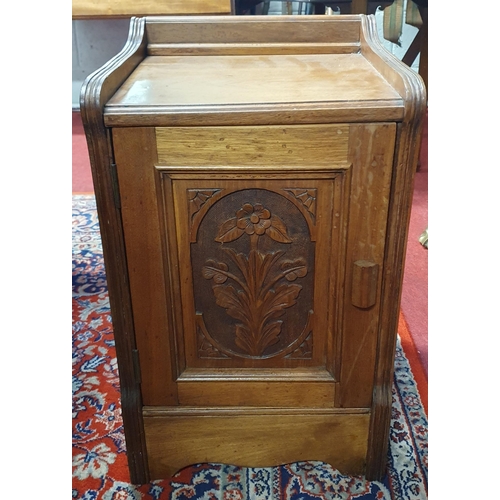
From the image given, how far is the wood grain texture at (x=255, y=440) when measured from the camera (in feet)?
3.72

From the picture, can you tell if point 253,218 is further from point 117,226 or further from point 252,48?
point 252,48

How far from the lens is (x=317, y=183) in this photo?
93 centimetres

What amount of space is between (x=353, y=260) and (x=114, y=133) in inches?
18.6

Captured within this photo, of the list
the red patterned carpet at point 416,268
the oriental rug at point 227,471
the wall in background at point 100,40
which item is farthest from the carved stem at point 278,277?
the wall in background at point 100,40

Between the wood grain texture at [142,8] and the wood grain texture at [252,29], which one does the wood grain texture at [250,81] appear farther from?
the wood grain texture at [142,8]

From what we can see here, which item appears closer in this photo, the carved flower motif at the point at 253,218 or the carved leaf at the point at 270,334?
the carved flower motif at the point at 253,218

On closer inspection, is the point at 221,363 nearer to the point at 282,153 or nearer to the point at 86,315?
the point at 282,153

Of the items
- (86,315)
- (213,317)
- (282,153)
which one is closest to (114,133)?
(282,153)

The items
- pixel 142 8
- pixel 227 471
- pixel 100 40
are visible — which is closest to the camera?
pixel 227 471

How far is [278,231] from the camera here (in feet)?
3.20

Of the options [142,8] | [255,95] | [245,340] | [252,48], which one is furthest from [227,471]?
[142,8]

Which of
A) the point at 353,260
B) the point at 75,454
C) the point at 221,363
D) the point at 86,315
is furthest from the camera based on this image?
the point at 86,315

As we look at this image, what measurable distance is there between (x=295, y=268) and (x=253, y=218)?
0.42 feet

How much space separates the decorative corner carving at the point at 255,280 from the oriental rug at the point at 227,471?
323mm
